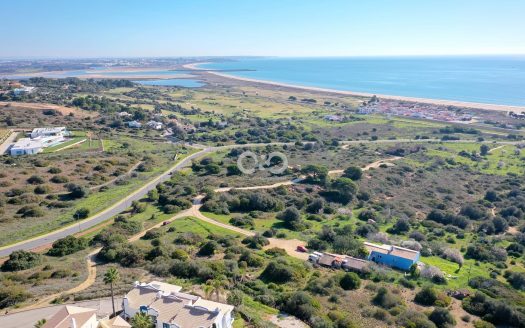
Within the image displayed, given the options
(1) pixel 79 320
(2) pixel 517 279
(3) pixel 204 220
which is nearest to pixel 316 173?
(3) pixel 204 220

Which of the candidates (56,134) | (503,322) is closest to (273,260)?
(503,322)

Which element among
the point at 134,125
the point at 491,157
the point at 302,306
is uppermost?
the point at 134,125

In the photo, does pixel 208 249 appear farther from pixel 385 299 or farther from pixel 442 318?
pixel 442 318

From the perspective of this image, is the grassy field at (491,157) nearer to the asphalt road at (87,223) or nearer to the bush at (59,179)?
the asphalt road at (87,223)

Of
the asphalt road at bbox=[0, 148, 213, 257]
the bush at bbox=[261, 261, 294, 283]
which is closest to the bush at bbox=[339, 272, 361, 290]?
the bush at bbox=[261, 261, 294, 283]

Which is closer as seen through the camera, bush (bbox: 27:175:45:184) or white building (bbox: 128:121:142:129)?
bush (bbox: 27:175:45:184)

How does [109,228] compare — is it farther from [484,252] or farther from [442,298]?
[484,252]

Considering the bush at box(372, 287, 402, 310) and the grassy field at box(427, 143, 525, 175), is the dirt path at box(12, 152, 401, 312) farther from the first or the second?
the grassy field at box(427, 143, 525, 175)
